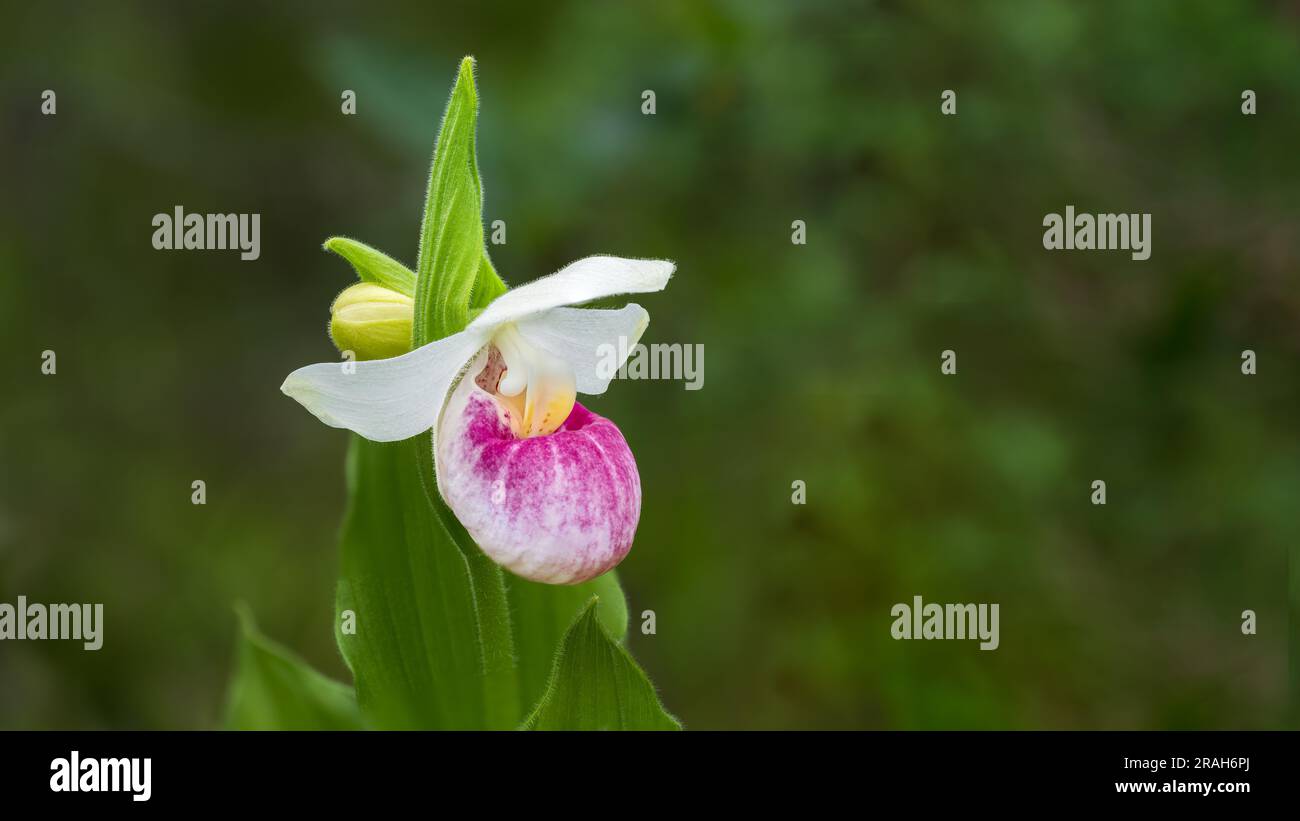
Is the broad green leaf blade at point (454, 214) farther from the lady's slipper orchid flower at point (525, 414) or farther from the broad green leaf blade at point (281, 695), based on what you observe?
the broad green leaf blade at point (281, 695)

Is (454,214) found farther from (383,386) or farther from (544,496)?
(544,496)

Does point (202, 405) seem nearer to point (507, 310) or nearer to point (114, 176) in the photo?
point (114, 176)

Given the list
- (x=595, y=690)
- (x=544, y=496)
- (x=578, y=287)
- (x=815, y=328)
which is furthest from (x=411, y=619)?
(x=815, y=328)

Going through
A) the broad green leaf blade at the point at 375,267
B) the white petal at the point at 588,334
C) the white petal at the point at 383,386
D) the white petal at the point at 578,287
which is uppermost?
the broad green leaf blade at the point at 375,267

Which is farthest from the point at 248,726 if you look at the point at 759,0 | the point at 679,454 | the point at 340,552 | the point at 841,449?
the point at 759,0

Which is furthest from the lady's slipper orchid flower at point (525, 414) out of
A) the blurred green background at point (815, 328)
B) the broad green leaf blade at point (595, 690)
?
the blurred green background at point (815, 328)
